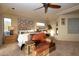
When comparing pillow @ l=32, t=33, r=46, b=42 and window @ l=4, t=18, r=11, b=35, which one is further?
pillow @ l=32, t=33, r=46, b=42

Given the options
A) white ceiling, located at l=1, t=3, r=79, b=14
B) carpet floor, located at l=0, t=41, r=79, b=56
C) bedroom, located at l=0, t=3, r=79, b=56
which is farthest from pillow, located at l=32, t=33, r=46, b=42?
white ceiling, located at l=1, t=3, r=79, b=14

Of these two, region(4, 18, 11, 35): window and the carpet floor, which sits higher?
region(4, 18, 11, 35): window

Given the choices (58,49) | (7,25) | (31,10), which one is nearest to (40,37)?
(58,49)

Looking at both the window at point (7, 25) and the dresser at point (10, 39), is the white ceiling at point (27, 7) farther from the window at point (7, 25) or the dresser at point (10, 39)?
the dresser at point (10, 39)

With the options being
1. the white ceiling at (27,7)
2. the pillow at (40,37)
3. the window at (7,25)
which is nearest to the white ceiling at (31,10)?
the white ceiling at (27,7)

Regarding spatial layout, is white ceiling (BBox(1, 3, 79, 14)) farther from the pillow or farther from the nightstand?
the nightstand

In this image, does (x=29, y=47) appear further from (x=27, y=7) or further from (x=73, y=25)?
(x=73, y=25)

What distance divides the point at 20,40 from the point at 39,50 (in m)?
0.40

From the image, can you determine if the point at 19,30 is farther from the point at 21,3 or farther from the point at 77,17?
the point at 77,17

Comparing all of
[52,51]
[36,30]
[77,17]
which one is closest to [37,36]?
[36,30]

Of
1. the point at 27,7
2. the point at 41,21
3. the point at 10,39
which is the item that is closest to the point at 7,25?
the point at 10,39

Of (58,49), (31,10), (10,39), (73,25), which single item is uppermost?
(31,10)

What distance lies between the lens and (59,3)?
2039mm

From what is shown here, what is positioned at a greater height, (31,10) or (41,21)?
(31,10)
